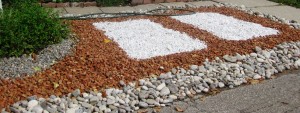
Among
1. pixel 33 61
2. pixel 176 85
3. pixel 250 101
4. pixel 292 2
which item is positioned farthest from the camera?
pixel 292 2

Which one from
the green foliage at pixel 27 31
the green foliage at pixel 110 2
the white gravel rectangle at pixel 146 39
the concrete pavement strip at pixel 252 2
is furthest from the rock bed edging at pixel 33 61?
the concrete pavement strip at pixel 252 2

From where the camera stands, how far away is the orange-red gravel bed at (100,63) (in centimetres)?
347

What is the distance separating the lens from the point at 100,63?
398 cm

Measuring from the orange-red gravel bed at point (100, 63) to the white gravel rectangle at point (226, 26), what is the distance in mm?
170

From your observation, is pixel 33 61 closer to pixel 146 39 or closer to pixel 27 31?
pixel 27 31

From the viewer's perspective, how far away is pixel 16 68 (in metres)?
3.79

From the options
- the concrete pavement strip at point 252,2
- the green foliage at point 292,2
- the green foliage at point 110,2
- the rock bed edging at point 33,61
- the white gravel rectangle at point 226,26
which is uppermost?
the green foliage at point 292,2

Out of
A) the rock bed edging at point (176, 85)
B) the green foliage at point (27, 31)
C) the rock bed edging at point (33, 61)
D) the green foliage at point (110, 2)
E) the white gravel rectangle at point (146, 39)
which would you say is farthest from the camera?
the green foliage at point (110, 2)

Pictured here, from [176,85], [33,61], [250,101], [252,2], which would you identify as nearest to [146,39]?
[176,85]

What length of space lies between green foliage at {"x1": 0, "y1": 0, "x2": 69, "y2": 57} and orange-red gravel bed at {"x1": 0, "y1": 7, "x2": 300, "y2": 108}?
356mm

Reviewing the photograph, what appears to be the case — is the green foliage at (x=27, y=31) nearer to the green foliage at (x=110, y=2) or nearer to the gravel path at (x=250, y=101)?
the gravel path at (x=250, y=101)

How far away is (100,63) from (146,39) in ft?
3.46

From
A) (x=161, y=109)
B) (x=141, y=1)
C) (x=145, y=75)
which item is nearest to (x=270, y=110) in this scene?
(x=161, y=109)

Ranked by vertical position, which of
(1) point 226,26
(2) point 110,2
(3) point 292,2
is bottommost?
(1) point 226,26
